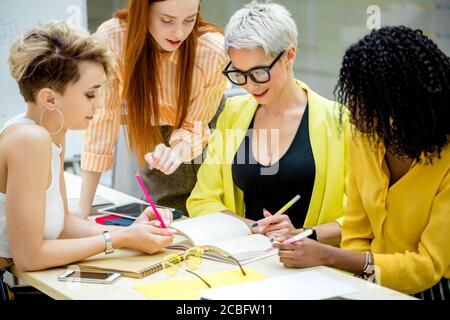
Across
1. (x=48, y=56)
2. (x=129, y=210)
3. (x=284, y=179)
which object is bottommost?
(x=129, y=210)

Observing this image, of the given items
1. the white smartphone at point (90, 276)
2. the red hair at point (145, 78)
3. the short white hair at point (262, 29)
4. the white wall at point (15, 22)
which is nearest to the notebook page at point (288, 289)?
the white smartphone at point (90, 276)

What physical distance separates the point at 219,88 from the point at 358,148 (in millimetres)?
793

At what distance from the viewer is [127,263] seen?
179 centimetres

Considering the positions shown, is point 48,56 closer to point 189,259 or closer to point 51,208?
point 51,208

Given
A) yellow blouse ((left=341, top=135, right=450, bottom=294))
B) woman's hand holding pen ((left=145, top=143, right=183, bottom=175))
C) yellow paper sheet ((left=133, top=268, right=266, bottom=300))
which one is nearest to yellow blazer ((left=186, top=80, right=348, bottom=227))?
woman's hand holding pen ((left=145, top=143, right=183, bottom=175))

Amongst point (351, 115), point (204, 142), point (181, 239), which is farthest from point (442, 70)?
point (204, 142)

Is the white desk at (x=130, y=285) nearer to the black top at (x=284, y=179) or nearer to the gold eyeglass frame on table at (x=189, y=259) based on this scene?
the gold eyeglass frame on table at (x=189, y=259)

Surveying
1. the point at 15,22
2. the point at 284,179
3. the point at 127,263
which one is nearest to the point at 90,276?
the point at 127,263

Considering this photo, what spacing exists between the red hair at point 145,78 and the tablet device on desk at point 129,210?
0.20 meters

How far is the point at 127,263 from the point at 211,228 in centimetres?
32

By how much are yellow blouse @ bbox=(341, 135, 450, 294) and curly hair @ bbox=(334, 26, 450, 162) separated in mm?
92

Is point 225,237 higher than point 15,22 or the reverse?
the reverse

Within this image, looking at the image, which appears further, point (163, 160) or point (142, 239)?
point (163, 160)
